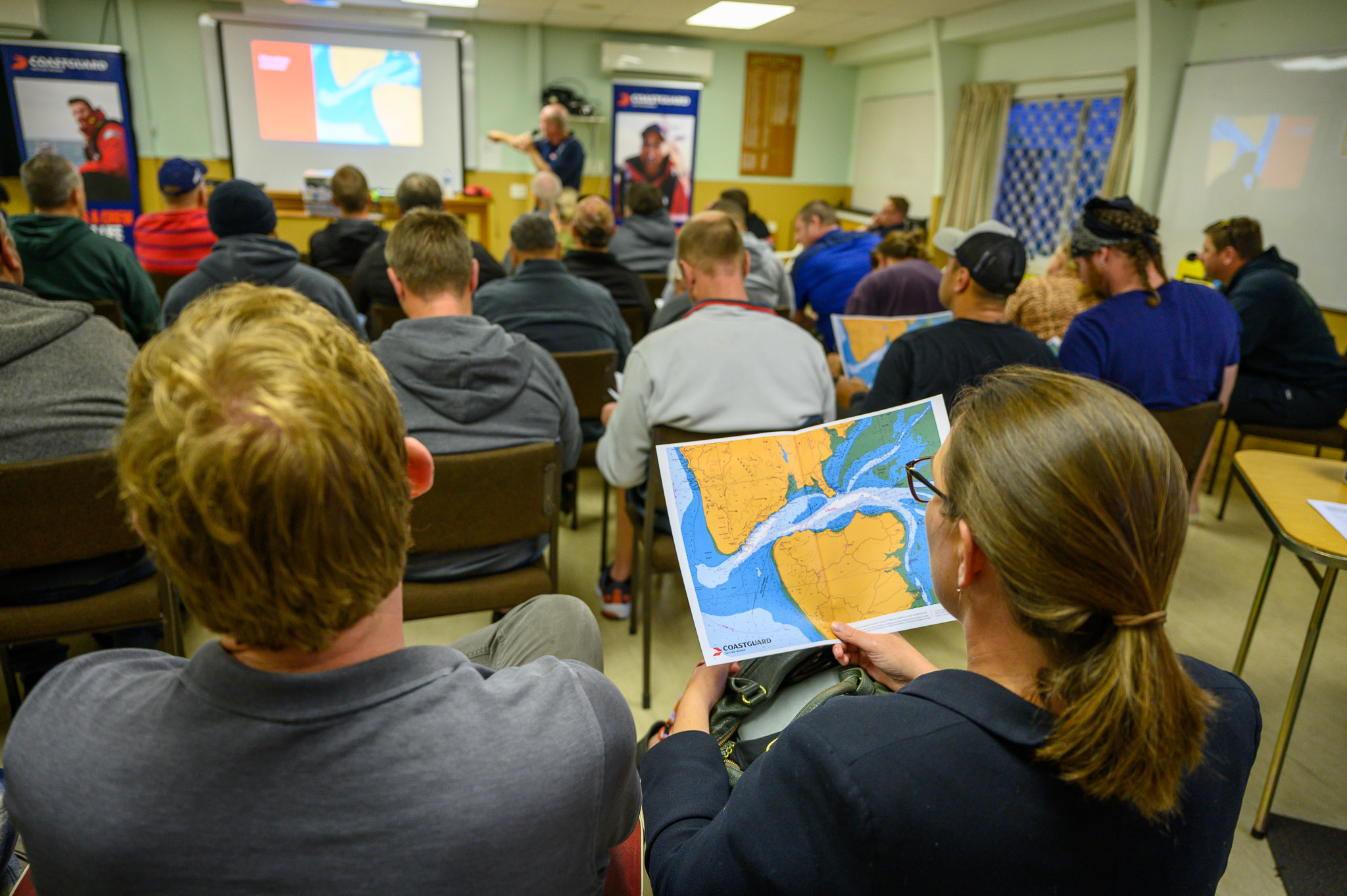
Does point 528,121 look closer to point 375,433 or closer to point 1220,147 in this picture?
point 1220,147

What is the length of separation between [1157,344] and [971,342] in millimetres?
839

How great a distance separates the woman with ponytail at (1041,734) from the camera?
0.62m

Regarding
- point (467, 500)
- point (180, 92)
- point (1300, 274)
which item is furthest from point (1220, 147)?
point (180, 92)

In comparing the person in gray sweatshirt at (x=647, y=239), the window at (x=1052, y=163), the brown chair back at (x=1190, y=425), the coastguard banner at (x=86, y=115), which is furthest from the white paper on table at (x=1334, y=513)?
the coastguard banner at (x=86, y=115)

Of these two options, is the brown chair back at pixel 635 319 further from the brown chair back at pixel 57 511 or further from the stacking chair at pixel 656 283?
the brown chair back at pixel 57 511

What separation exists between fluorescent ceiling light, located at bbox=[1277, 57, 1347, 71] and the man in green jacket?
6.03m

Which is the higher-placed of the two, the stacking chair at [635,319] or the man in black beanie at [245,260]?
the man in black beanie at [245,260]

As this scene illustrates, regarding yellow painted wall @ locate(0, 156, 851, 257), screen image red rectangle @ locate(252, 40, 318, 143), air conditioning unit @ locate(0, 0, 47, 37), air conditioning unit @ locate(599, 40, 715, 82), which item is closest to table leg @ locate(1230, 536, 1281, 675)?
yellow painted wall @ locate(0, 156, 851, 257)

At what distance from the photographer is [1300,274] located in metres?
4.55

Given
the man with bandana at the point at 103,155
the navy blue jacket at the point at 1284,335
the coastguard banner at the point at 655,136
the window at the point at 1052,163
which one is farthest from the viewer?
the coastguard banner at the point at 655,136

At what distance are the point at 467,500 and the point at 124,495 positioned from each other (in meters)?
1.09

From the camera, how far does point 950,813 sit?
0.63m

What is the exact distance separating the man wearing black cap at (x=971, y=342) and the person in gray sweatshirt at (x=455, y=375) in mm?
901

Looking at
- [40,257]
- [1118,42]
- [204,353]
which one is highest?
[1118,42]
